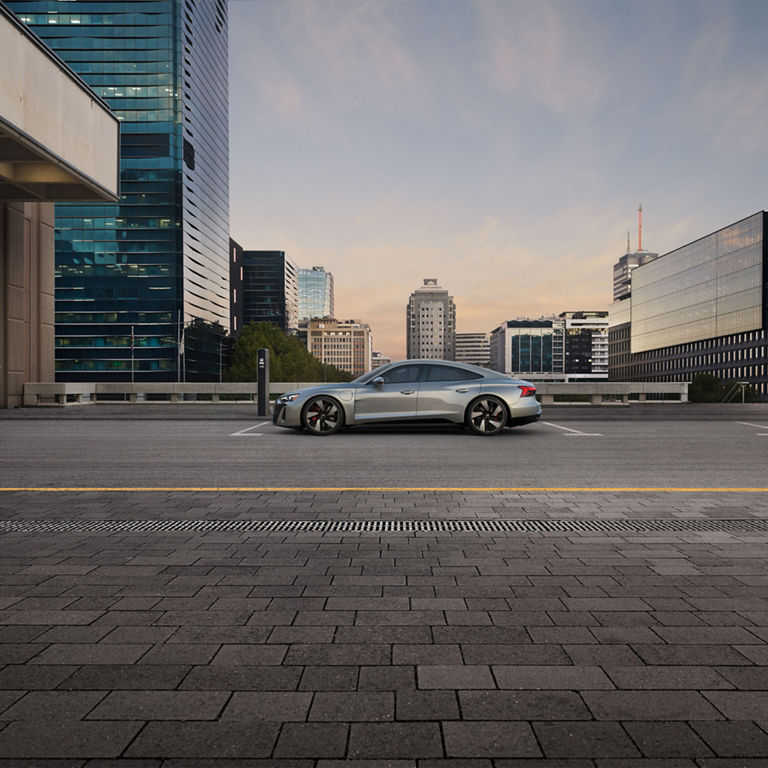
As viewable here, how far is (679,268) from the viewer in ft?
391

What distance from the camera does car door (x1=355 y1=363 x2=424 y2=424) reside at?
12.0 m

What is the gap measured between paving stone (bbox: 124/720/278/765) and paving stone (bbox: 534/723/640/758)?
34.0 inches

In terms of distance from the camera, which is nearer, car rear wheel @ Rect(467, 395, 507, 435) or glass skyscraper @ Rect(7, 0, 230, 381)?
car rear wheel @ Rect(467, 395, 507, 435)

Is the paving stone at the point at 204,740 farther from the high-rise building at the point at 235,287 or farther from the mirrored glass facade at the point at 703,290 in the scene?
the high-rise building at the point at 235,287

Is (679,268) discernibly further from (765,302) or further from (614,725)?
(614,725)

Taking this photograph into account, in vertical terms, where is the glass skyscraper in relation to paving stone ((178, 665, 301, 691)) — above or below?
above

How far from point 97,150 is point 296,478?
21.9 m

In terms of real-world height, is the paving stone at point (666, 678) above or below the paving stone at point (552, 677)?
above

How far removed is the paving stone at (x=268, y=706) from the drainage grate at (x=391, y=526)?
243 cm

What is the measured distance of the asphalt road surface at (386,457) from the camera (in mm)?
6992

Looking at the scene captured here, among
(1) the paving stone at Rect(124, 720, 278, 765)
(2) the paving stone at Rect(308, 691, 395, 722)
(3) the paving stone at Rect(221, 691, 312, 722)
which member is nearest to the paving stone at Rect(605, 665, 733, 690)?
(2) the paving stone at Rect(308, 691, 395, 722)

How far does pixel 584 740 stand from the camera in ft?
6.35

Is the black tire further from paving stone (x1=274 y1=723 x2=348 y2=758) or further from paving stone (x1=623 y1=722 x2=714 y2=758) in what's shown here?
paving stone (x1=623 y1=722 x2=714 y2=758)

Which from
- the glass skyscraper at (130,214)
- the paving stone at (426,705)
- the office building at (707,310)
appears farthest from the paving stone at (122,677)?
the office building at (707,310)
